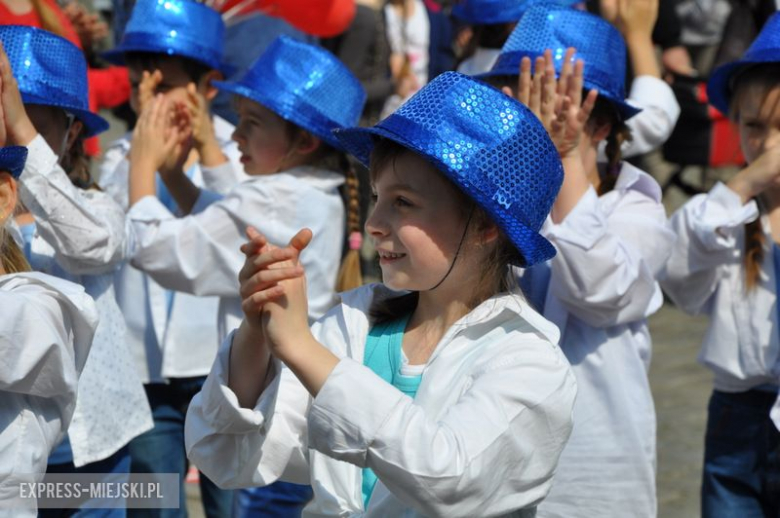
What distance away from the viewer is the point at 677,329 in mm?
7328

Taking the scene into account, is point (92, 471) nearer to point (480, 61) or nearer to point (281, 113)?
point (281, 113)

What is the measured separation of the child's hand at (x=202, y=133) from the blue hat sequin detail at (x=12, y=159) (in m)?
1.41

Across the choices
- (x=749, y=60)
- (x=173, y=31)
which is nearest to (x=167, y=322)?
(x=173, y=31)

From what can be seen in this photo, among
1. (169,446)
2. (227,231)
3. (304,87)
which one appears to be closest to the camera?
(227,231)

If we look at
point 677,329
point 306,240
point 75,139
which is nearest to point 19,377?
point 306,240

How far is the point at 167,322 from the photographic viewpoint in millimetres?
4094

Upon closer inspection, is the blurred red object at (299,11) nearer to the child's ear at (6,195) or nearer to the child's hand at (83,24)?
the child's hand at (83,24)

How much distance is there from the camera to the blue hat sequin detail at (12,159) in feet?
8.34

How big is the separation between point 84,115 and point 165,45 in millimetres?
833

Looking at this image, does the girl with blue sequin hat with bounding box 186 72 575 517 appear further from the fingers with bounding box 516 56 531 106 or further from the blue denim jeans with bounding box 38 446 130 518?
the blue denim jeans with bounding box 38 446 130 518

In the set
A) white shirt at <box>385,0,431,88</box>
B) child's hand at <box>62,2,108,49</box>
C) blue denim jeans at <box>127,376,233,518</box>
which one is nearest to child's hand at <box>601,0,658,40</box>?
blue denim jeans at <box>127,376,233,518</box>

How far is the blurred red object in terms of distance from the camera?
17.9ft

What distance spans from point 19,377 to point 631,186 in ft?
5.65

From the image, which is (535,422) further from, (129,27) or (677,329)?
(677,329)
